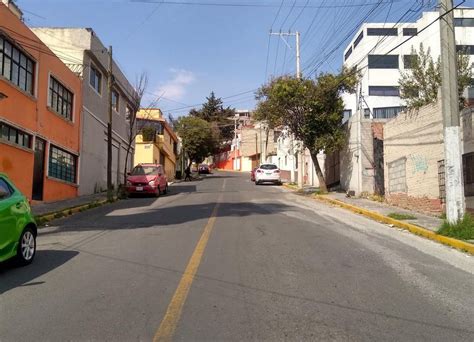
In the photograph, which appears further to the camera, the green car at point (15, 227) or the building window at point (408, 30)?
the building window at point (408, 30)

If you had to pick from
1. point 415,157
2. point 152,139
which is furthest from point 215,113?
point 415,157

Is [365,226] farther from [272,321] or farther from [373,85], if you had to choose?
[373,85]

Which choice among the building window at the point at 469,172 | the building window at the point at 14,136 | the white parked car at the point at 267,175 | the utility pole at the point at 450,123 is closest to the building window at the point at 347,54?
the white parked car at the point at 267,175

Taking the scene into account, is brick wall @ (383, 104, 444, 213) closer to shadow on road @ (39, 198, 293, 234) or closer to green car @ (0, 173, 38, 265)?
shadow on road @ (39, 198, 293, 234)

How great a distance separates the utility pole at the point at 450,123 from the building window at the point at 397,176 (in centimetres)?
608

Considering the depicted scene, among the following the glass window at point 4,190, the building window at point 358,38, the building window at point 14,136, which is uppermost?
the building window at point 358,38

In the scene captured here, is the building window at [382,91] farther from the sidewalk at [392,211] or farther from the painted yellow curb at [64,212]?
the painted yellow curb at [64,212]

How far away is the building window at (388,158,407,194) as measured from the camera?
1744 centimetres

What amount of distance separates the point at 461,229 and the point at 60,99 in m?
17.9

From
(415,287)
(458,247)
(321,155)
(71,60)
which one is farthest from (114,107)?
(415,287)

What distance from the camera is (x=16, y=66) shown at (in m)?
17.5

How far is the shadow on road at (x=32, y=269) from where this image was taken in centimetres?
697

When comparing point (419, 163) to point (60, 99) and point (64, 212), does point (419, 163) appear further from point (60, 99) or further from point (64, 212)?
point (60, 99)

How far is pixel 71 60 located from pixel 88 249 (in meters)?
18.1
